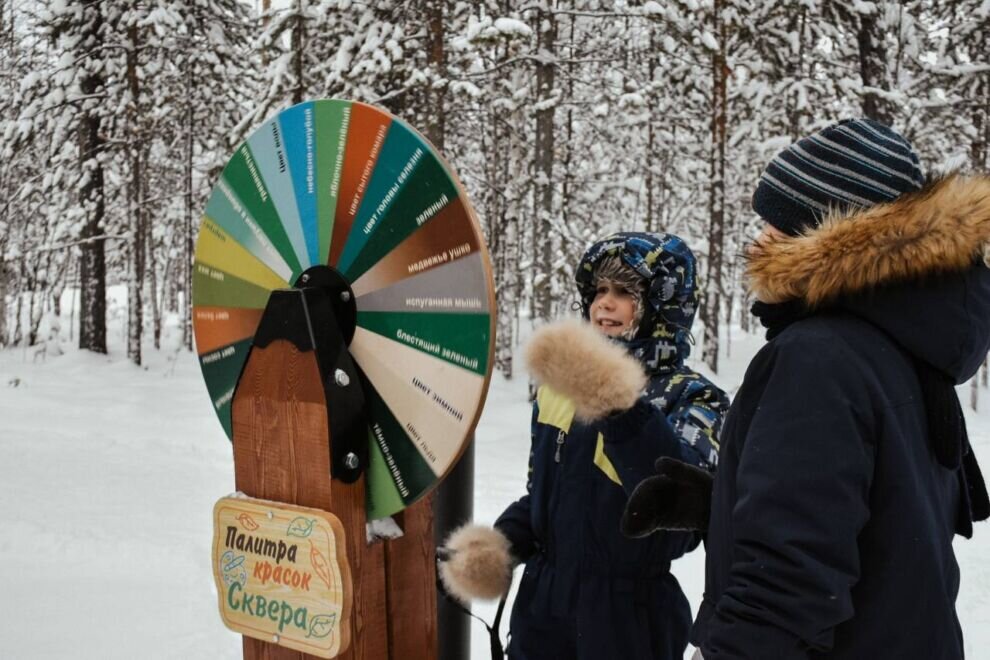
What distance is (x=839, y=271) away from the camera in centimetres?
140

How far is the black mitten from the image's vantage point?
1808mm

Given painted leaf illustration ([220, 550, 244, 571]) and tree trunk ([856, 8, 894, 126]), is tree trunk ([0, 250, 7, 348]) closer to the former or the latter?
painted leaf illustration ([220, 550, 244, 571])

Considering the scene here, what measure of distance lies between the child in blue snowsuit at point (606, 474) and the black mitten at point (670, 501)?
98 millimetres

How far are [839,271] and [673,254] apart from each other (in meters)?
1.02

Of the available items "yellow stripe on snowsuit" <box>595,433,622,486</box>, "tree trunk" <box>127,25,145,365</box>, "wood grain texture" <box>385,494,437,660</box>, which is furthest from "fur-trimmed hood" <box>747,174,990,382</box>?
"tree trunk" <box>127,25,145,365</box>

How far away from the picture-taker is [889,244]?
4.57 ft

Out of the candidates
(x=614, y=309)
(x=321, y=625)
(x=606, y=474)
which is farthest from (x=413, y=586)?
(x=614, y=309)

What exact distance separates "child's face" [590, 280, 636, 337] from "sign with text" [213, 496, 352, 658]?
38.9 inches

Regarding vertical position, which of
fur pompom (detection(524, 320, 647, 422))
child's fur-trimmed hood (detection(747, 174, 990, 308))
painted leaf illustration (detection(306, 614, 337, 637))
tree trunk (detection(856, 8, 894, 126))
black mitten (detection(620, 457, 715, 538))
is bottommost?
painted leaf illustration (detection(306, 614, 337, 637))

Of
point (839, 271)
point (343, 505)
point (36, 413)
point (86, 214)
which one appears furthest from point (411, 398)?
point (86, 214)

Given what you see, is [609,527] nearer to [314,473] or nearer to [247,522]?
[314,473]

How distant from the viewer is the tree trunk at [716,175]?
1373cm

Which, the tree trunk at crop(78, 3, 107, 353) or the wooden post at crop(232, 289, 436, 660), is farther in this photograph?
the tree trunk at crop(78, 3, 107, 353)

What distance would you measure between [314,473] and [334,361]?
10.6 inches
